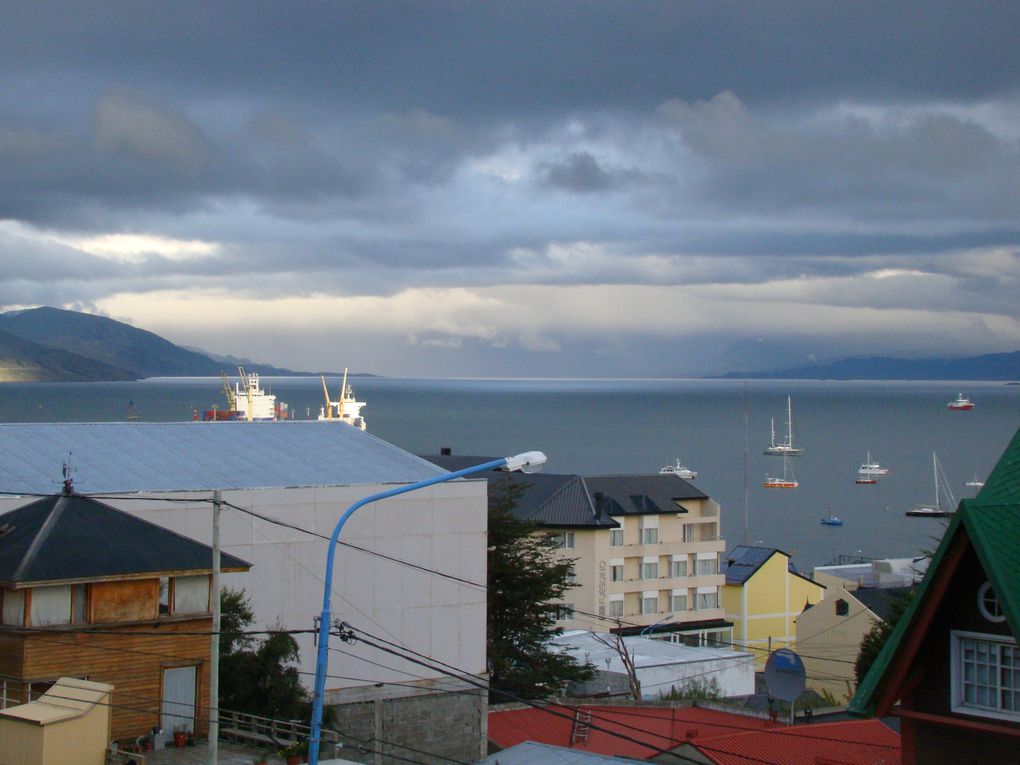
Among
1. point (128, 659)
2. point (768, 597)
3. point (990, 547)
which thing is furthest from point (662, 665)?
point (990, 547)

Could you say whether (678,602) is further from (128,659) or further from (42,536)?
(42,536)

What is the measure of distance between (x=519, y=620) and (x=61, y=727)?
97.0 ft

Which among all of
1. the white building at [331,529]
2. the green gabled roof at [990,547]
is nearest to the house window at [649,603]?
the white building at [331,529]

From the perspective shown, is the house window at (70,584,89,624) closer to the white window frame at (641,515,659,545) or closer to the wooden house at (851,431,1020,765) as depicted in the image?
the wooden house at (851,431,1020,765)

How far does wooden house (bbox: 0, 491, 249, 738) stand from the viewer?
2781 cm

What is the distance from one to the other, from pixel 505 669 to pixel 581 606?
116 ft

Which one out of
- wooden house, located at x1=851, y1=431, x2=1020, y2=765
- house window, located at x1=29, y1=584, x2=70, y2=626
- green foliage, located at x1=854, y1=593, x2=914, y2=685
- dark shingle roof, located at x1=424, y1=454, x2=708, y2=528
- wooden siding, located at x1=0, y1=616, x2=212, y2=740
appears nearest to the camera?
wooden house, located at x1=851, y1=431, x2=1020, y2=765

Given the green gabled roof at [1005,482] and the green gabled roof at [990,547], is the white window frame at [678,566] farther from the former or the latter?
the green gabled roof at [990,547]

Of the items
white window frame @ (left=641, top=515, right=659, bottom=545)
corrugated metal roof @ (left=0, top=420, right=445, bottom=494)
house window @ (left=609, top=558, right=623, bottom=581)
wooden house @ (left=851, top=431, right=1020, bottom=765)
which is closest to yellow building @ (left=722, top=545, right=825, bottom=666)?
white window frame @ (left=641, top=515, right=659, bottom=545)

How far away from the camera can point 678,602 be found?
92.9 meters

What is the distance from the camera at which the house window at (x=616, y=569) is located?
89.5 m

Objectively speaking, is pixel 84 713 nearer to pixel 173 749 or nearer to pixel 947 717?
pixel 173 749

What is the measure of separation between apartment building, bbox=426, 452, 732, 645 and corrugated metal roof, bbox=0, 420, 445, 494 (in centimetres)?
3792

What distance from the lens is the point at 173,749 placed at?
29.1 meters
